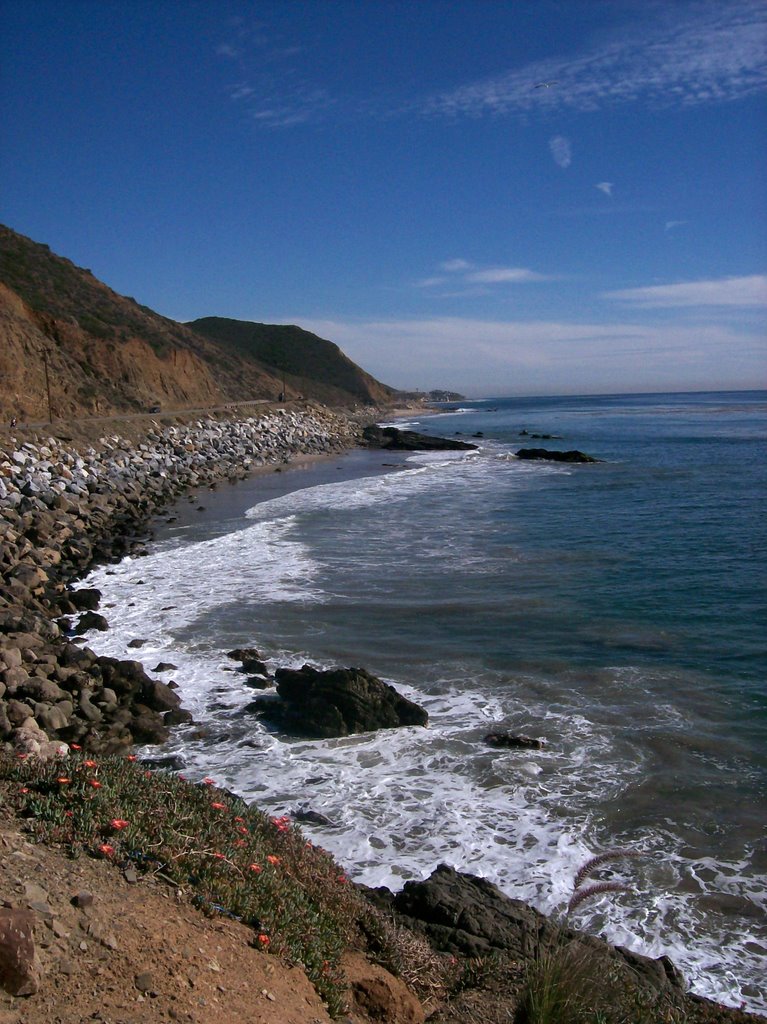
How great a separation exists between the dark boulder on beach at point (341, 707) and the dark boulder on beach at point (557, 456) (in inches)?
1425

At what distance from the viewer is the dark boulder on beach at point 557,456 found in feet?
145

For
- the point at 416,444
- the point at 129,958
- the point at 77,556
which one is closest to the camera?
the point at 129,958

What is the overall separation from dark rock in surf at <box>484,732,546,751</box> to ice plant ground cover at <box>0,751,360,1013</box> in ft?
12.6

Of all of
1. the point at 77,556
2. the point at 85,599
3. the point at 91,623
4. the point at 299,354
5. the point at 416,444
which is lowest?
the point at 91,623

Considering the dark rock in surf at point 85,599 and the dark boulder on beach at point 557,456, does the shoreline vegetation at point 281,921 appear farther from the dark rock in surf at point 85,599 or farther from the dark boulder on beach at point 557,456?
the dark boulder on beach at point 557,456

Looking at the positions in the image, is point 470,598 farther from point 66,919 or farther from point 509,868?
point 66,919

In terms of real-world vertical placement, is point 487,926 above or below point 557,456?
below

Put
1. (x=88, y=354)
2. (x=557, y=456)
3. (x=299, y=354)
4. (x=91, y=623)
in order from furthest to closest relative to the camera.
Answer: (x=299, y=354), (x=557, y=456), (x=88, y=354), (x=91, y=623)

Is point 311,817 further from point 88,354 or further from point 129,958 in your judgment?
point 88,354

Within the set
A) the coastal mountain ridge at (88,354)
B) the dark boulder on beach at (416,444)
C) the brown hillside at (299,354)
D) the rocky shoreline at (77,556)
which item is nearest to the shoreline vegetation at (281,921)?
the rocky shoreline at (77,556)

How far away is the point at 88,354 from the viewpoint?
43.1 meters

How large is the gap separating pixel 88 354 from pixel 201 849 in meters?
42.7

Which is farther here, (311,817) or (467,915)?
(311,817)

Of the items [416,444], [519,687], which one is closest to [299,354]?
[416,444]
